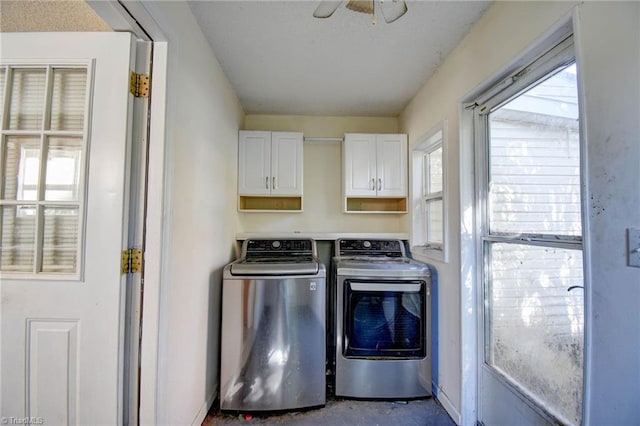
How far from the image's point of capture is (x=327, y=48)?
1.83 m

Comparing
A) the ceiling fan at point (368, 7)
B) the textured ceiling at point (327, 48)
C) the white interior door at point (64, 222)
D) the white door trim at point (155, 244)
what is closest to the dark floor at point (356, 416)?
the white door trim at point (155, 244)

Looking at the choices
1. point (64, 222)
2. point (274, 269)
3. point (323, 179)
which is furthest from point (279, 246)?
point (64, 222)

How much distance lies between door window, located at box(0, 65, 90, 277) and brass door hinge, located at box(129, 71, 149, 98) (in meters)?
0.18

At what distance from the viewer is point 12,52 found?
3.80ft

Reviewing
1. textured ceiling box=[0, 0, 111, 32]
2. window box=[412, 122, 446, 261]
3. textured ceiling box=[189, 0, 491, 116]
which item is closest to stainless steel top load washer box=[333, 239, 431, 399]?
window box=[412, 122, 446, 261]

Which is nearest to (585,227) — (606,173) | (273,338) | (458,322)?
(606,173)

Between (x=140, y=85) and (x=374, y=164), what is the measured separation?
2.01 m

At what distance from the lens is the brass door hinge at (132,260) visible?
1175 mm

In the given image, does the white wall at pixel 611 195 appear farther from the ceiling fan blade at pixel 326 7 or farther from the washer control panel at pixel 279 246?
the washer control panel at pixel 279 246

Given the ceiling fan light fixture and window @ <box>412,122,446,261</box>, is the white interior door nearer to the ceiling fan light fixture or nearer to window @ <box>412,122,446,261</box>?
the ceiling fan light fixture

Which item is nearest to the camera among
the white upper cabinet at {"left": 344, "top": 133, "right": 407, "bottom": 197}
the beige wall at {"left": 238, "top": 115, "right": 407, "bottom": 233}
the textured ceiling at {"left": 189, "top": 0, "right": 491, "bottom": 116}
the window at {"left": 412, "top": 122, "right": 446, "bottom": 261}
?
the textured ceiling at {"left": 189, "top": 0, "right": 491, "bottom": 116}

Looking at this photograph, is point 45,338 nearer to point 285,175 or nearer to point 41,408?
point 41,408

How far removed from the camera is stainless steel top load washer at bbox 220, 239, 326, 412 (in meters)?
1.82

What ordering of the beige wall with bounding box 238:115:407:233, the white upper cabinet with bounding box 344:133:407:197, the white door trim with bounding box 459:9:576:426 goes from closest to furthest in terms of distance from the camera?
the white door trim with bounding box 459:9:576:426 < the white upper cabinet with bounding box 344:133:407:197 < the beige wall with bounding box 238:115:407:233
